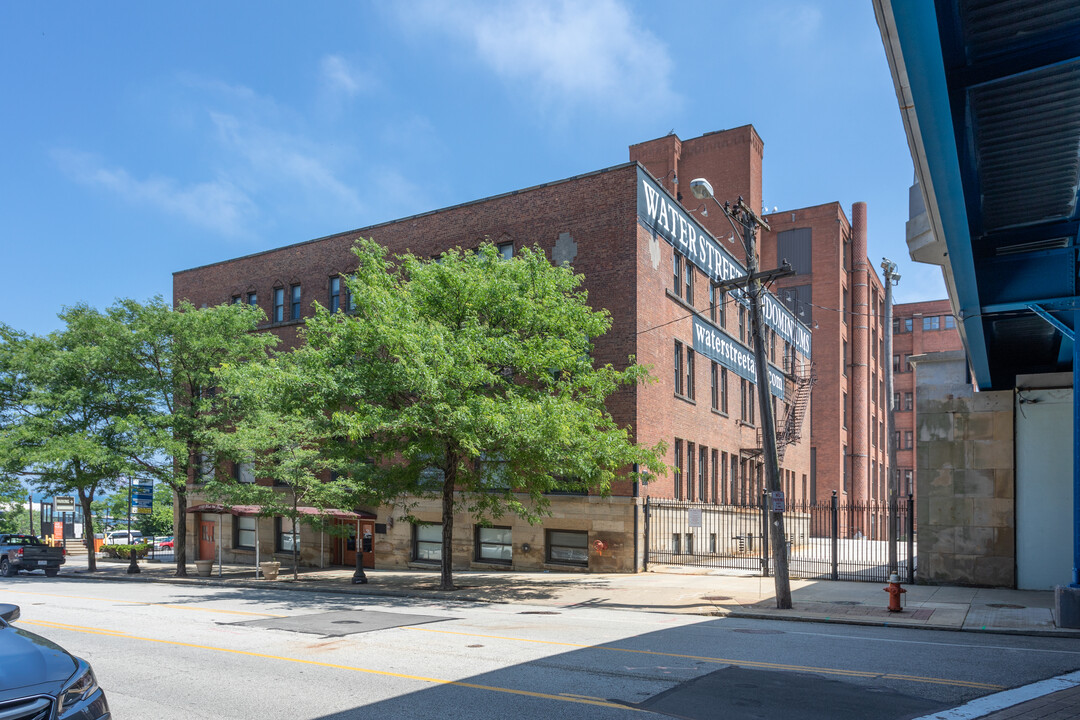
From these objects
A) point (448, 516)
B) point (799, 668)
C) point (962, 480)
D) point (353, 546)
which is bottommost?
point (353, 546)

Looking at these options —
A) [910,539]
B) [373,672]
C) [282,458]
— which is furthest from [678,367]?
[373,672]

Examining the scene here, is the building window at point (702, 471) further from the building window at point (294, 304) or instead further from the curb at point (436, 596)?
the building window at point (294, 304)

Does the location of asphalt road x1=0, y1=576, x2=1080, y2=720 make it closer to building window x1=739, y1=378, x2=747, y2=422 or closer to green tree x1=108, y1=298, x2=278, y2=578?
green tree x1=108, y1=298, x2=278, y2=578

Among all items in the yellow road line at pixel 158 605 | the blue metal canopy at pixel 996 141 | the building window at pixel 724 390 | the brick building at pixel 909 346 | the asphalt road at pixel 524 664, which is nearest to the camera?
the blue metal canopy at pixel 996 141

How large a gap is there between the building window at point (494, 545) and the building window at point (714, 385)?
10734 mm

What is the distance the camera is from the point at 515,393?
823 inches

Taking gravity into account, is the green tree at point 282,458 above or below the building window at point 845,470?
above

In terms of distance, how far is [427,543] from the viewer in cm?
3034

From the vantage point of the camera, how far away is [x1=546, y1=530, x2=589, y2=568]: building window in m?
26.6

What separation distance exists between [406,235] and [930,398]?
1958 cm

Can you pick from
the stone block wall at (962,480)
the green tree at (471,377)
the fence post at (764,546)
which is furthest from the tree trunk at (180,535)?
the stone block wall at (962,480)

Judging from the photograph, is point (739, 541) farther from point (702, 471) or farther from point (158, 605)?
point (158, 605)

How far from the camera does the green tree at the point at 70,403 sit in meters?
28.1

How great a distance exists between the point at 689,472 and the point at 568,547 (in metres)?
6.45
